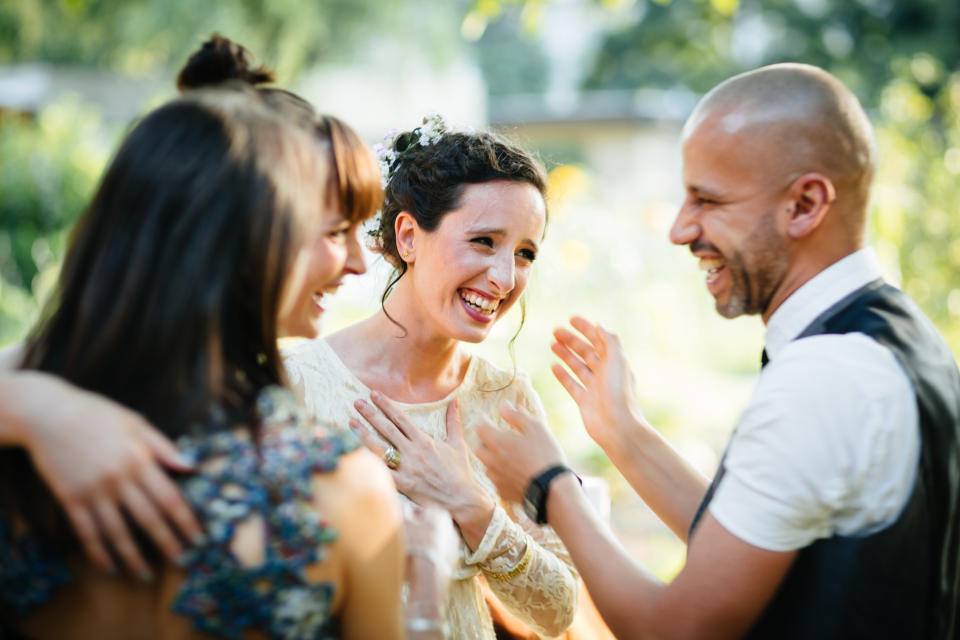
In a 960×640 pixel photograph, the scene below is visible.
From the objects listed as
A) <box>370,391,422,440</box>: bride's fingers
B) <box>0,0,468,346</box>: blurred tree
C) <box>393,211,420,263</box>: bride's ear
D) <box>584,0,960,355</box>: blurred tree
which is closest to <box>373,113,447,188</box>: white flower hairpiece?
<box>393,211,420,263</box>: bride's ear

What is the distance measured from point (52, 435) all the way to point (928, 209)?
675 cm

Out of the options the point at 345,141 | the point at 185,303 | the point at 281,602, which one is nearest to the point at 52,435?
the point at 185,303

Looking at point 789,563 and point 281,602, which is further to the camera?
point 789,563

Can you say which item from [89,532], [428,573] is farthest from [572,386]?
[89,532]

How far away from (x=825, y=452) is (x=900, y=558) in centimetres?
26

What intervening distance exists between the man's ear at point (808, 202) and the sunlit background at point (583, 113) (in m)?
0.08

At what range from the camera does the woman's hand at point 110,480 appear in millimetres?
1242

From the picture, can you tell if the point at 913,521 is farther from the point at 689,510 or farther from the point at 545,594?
the point at 545,594

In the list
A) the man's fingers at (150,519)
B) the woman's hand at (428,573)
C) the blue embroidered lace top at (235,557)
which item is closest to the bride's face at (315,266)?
the blue embroidered lace top at (235,557)

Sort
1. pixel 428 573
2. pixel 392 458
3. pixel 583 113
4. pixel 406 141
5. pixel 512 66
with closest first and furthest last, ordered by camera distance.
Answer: pixel 428 573 < pixel 392 458 < pixel 406 141 < pixel 583 113 < pixel 512 66

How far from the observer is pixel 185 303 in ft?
4.34

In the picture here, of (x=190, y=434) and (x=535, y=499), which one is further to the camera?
(x=535, y=499)

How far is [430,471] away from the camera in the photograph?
7.50ft

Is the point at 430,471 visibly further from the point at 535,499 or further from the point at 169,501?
the point at 169,501
